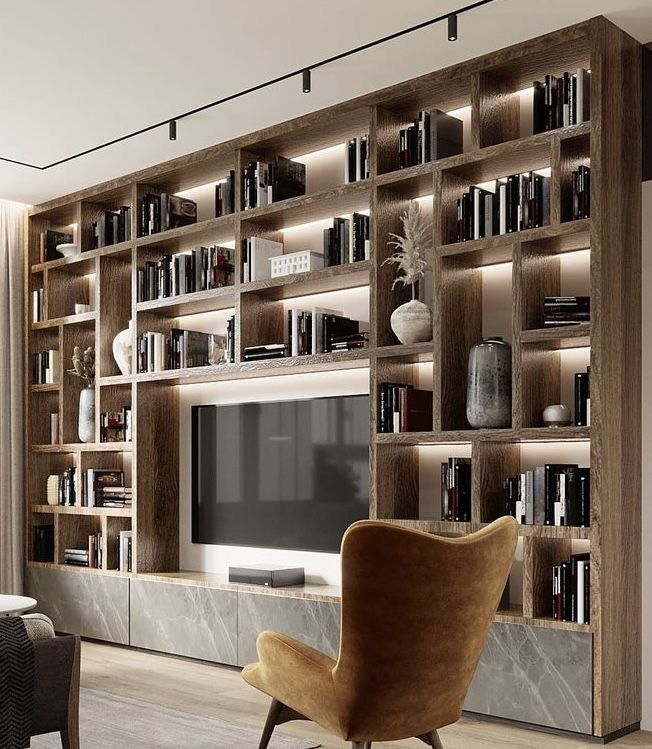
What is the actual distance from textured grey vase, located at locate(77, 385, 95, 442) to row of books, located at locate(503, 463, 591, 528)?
3.14 metres

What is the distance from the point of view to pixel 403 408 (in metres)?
4.68

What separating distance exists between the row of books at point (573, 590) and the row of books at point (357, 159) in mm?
2104

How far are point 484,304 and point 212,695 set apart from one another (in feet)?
7.43

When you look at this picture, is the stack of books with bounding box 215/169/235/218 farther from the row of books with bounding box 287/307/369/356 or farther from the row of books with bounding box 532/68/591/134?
the row of books with bounding box 532/68/591/134

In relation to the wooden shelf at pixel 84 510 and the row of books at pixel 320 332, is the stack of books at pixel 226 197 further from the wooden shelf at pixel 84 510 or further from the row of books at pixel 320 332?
the wooden shelf at pixel 84 510

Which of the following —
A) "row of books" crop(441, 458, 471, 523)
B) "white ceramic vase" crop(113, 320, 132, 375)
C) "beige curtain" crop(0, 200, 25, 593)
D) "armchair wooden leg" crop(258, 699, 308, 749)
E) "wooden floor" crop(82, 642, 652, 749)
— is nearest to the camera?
"armchair wooden leg" crop(258, 699, 308, 749)

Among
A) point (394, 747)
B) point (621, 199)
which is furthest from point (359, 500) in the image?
point (621, 199)

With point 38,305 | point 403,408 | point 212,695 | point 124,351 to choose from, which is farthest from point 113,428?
point 403,408

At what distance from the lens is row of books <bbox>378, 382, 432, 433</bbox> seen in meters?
4.67

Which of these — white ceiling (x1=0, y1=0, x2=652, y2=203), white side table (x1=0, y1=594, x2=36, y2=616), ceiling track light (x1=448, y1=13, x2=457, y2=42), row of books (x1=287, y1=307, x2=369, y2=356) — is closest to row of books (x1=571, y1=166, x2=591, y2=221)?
white ceiling (x1=0, y1=0, x2=652, y2=203)

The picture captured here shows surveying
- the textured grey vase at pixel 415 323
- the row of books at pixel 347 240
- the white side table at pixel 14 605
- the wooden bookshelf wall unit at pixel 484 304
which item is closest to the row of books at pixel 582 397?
the wooden bookshelf wall unit at pixel 484 304

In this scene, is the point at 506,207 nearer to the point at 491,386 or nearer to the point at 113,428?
the point at 491,386

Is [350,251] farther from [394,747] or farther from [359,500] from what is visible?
[394,747]

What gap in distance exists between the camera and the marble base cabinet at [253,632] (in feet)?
13.1
